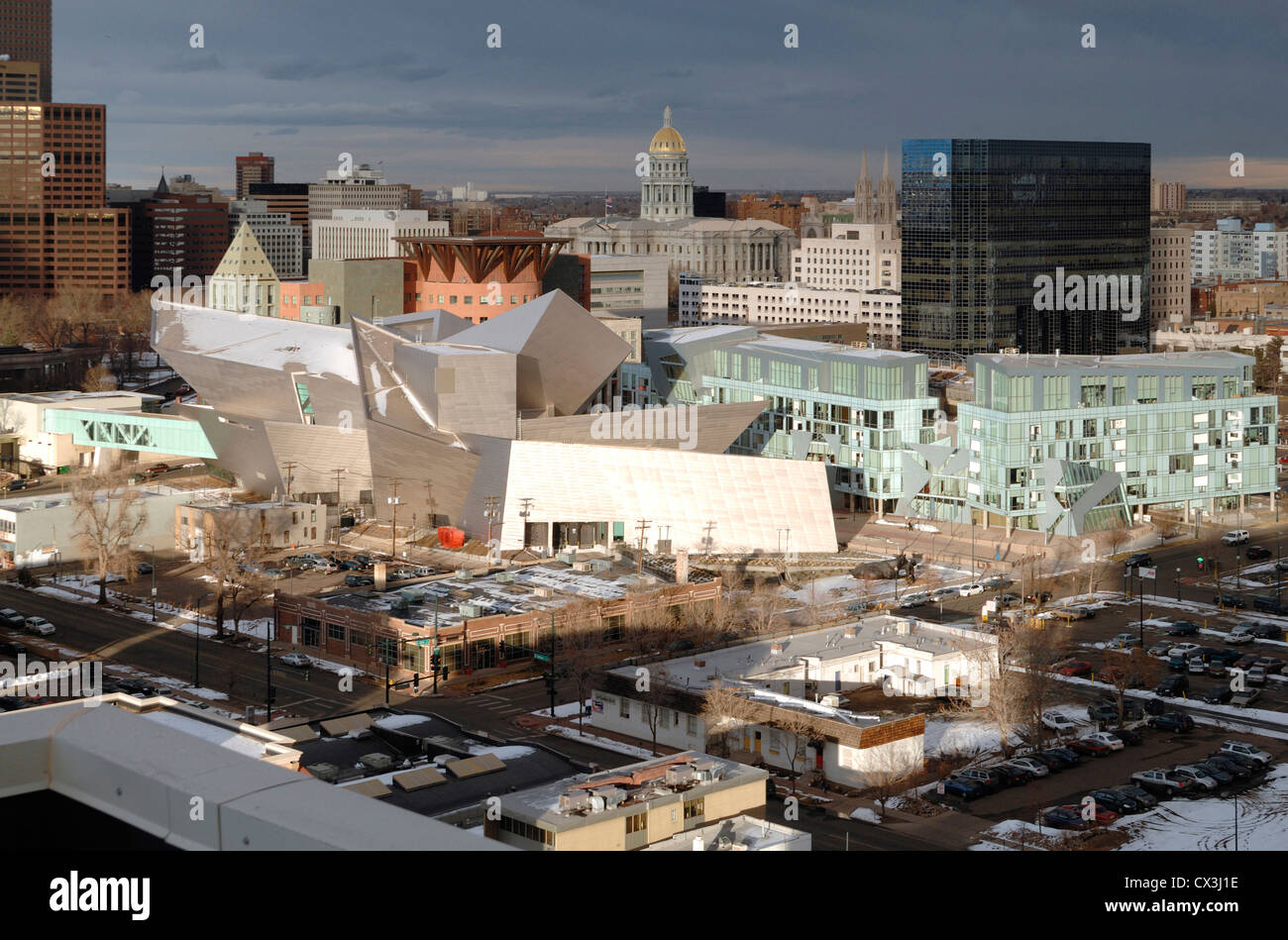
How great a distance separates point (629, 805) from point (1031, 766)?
29.1 ft

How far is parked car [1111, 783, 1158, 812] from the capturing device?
80.4 ft

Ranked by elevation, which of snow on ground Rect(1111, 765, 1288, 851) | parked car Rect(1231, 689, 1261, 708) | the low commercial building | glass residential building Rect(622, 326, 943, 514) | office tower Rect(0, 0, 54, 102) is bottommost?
snow on ground Rect(1111, 765, 1288, 851)

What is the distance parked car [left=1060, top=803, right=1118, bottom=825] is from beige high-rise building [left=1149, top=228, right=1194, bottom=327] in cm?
7814

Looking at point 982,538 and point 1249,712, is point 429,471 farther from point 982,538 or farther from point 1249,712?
point 1249,712

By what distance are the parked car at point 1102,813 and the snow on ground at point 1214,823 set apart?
0.13 meters

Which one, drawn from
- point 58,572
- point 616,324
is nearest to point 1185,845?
point 58,572

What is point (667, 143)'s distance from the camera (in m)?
148

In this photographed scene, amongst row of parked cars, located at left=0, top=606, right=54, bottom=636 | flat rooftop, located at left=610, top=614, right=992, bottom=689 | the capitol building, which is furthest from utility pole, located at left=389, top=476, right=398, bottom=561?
the capitol building

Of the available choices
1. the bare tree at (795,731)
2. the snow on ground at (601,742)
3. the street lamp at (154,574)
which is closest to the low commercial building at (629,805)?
the bare tree at (795,731)

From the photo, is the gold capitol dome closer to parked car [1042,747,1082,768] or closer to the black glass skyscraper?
the black glass skyscraper

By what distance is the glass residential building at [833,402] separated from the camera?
159 feet

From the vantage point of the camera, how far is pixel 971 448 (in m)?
46.3

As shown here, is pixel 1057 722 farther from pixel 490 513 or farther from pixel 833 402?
pixel 833 402

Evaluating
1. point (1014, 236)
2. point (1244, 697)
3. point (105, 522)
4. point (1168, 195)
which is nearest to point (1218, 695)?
point (1244, 697)
